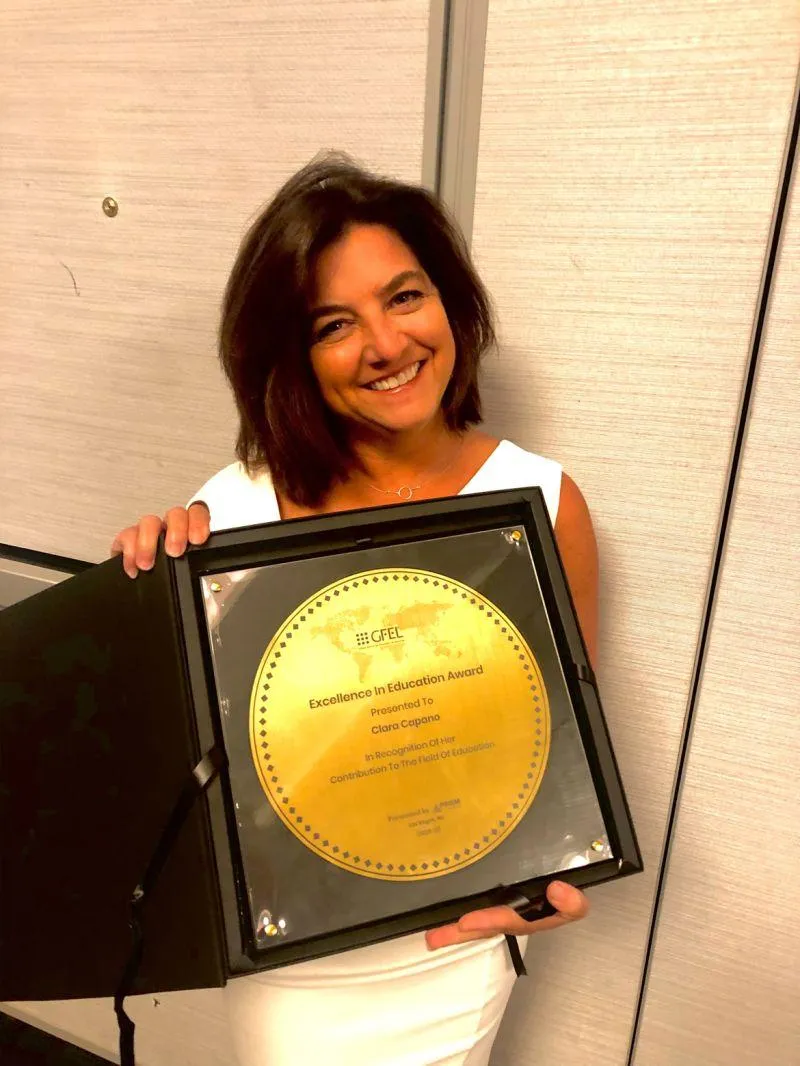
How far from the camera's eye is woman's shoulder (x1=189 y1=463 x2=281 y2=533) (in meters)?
0.74

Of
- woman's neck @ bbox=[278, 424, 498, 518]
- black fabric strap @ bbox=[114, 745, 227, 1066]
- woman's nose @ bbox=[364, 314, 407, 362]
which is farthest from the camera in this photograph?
woman's neck @ bbox=[278, 424, 498, 518]

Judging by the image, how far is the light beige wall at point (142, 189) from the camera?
30.8 inches

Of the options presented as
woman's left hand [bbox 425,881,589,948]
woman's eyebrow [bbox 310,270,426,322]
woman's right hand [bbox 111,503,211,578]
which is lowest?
woman's left hand [bbox 425,881,589,948]

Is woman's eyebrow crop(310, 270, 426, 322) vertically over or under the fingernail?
over

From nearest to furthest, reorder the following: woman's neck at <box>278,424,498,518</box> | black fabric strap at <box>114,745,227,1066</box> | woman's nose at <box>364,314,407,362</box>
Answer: black fabric strap at <box>114,745,227,1066</box> < woman's nose at <box>364,314,407,362</box> < woman's neck at <box>278,424,498,518</box>

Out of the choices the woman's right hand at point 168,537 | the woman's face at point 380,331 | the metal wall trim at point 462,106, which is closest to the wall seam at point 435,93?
the metal wall trim at point 462,106

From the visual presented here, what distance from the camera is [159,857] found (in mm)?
537

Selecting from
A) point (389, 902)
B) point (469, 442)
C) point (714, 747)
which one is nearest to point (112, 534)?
point (469, 442)

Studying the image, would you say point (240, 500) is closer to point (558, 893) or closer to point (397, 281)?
point (397, 281)

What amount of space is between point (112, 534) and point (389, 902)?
720 mm

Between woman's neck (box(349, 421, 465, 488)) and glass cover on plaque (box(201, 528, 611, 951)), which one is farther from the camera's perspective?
woman's neck (box(349, 421, 465, 488))

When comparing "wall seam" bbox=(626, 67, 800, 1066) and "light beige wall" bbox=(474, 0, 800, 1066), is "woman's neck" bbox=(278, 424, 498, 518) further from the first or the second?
"wall seam" bbox=(626, 67, 800, 1066)

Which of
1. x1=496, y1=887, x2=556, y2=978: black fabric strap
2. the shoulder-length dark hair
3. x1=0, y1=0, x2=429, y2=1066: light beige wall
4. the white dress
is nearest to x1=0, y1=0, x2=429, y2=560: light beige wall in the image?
x1=0, y1=0, x2=429, y2=1066: light beige wall

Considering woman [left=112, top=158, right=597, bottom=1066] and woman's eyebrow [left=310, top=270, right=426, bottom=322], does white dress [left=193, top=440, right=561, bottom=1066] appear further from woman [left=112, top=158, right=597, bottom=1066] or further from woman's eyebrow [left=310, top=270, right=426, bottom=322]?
woman's eyebrow [left=310, top=270, right=426, bottom=322]
